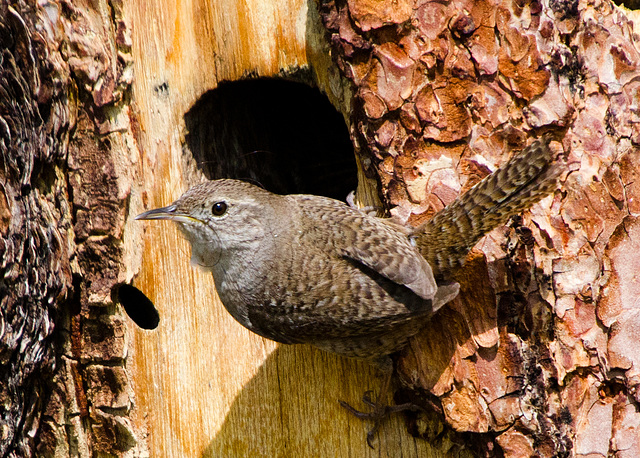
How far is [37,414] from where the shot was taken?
3.68 meters

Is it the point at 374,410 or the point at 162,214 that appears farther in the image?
the point at 374,410

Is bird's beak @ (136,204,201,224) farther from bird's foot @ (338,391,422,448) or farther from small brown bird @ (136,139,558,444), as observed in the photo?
bird's foot @ (338,391,422,448)

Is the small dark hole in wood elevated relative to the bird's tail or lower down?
elevated

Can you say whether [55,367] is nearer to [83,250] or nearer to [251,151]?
[83,250]

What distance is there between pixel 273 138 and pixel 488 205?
219cm

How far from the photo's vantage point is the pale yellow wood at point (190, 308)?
359 cm

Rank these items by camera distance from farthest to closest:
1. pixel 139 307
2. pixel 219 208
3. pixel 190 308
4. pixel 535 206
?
pixel 139 307 → pixel 190 308 → pixel 219 208 → pixel 535 206

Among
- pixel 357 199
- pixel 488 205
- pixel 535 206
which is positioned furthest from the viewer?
pixel 357 199

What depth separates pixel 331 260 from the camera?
3119mm

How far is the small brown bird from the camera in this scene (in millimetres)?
2910

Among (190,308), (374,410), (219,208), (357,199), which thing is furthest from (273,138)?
(374,410)

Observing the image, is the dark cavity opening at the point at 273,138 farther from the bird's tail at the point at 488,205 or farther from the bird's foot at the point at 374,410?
the bird's foot at the point at 374,410

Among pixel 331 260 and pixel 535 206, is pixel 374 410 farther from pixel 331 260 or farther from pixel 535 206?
pixel 535 206

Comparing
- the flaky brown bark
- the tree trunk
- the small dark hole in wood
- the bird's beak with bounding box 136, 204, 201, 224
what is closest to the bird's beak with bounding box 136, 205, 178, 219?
the bird's beak with bounding box 136, 204, 201, 224
